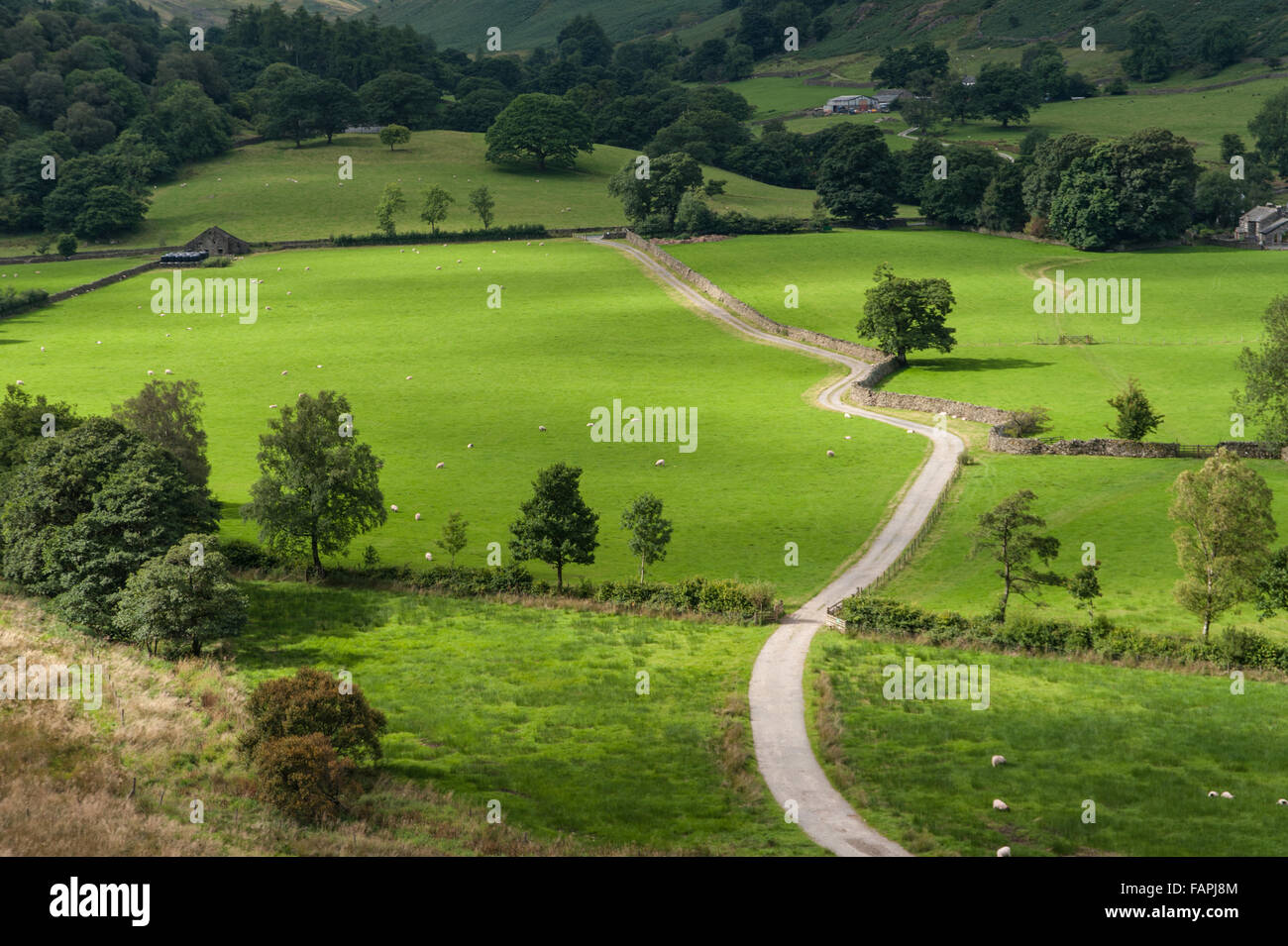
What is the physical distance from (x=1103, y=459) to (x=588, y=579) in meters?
34.0

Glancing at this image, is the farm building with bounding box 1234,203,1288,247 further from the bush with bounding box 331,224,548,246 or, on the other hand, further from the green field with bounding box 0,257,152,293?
the green field with bounding box 0,257,152,293

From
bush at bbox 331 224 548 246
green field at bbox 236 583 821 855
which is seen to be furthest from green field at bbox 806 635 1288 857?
bush at bbox 331 224 548 246

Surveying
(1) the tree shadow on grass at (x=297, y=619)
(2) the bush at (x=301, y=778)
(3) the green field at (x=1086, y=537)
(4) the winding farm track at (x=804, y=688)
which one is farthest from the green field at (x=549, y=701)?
(3) the green field at (x=1086, y=537)

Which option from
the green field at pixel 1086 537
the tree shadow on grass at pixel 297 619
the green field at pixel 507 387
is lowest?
the tree shadow on grass at pixel 297 619

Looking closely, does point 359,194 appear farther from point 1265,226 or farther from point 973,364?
point 1265,226

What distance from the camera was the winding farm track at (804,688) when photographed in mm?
32094

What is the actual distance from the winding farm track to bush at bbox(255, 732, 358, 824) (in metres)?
12.7

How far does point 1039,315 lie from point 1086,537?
56.0 meters

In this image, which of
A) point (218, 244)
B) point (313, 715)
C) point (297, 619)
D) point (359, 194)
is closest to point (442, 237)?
point (359, 194)

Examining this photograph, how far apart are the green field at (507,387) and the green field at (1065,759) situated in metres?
13.6

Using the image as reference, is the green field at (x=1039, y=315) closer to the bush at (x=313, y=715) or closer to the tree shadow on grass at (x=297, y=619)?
the tree shadow on grass at (x=297, y=619)

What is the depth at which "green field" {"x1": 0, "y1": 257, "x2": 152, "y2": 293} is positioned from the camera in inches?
5167

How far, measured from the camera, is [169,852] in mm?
27719

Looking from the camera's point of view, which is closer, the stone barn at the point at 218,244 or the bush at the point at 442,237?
the stone barn at the point at 218,244
